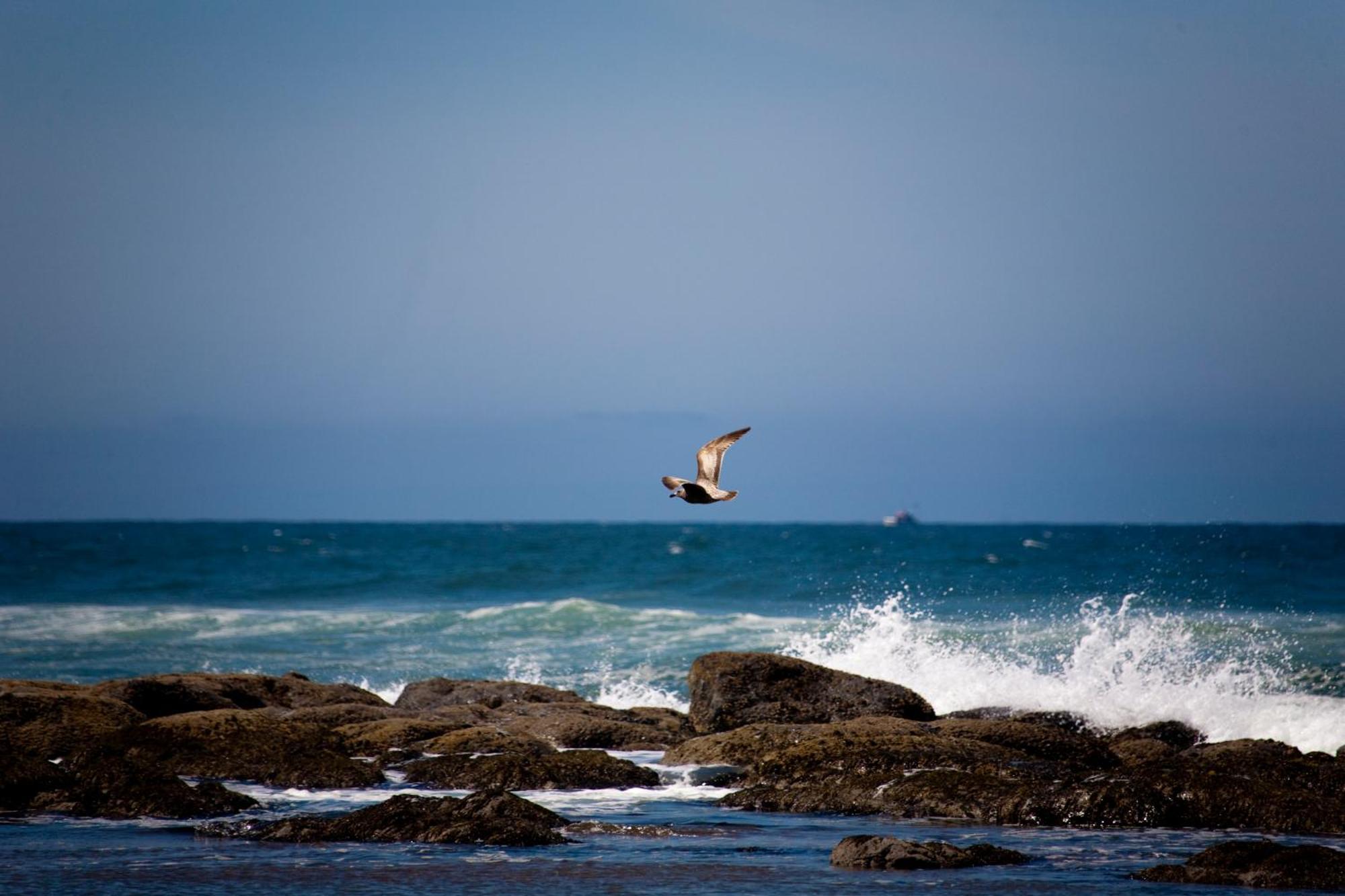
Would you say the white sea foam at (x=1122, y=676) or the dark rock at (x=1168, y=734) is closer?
the dark rock at (x=1168, y=734)

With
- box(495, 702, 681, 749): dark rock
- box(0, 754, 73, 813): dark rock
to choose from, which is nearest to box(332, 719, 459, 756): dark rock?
box(495, 702, 681, 749): dark rock

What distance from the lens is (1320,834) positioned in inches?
479

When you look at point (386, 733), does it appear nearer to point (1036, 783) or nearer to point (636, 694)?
point (1036, 783)

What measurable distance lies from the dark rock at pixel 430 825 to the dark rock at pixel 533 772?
80.0 inches

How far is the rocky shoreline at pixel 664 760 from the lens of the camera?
40.5 ft

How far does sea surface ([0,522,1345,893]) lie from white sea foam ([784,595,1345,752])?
7 cm

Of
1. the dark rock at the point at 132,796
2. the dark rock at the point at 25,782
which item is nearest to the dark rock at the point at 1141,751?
the dark rock at the point at 132,796

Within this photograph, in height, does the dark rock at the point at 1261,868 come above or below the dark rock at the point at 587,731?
above

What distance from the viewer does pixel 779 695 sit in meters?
17.1

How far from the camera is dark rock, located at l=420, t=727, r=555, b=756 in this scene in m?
15.4

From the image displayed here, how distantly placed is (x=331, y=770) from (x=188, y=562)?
2082 inches

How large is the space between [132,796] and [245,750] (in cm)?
→ 192

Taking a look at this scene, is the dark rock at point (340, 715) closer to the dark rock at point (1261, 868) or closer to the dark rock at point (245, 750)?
the dark rock at point (245, 750)

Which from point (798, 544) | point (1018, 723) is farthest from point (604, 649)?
point (798, 544)
